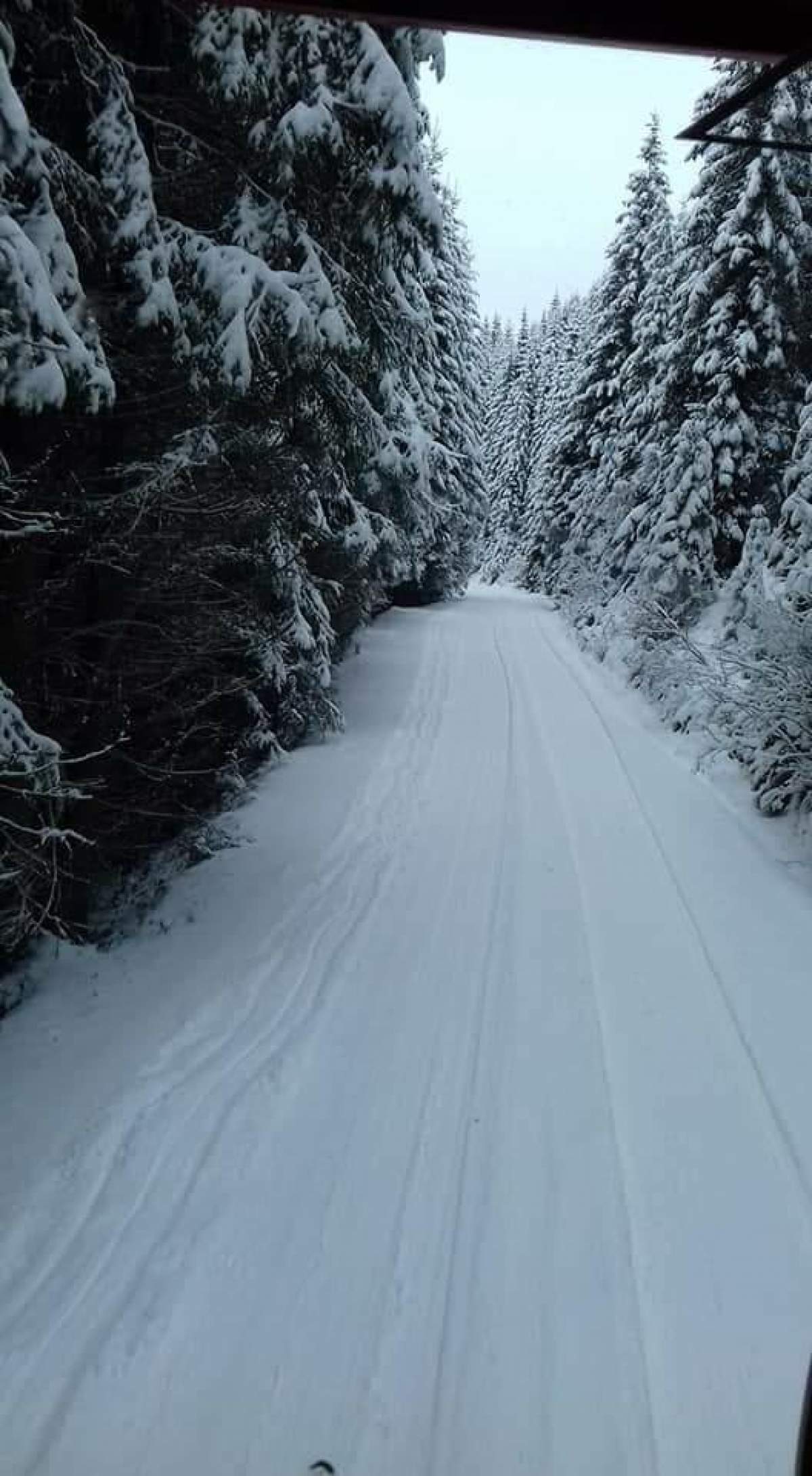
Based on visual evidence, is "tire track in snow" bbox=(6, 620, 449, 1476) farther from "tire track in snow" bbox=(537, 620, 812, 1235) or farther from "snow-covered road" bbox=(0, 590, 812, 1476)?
"tire track in snow" bbox=(537, 620, 812, 1235)

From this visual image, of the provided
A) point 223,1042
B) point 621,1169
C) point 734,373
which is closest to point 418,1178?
point 621,1169

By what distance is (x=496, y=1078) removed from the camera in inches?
193

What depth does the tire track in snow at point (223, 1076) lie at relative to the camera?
3246mm

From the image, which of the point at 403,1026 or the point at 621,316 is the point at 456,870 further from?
the point at 621,316

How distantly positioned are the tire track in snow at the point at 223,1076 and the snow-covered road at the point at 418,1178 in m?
0.02

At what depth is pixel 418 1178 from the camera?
13.5 ft

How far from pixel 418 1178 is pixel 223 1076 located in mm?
1315

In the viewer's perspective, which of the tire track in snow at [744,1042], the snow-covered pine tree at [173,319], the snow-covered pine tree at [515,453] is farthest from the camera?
the snow-covered pine tree at [515,453]

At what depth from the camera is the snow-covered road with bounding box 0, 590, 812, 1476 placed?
300cm

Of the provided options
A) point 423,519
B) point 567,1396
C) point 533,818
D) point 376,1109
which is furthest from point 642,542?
point 567,1396

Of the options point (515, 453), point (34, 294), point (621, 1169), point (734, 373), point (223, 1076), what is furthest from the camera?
point (515, 453)

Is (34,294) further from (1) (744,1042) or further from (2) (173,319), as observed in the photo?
(1) (744,1042)

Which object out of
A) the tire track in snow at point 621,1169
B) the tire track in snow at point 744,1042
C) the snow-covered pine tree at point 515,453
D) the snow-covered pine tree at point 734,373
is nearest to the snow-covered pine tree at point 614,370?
the snow-covered pine tree at point 734,373

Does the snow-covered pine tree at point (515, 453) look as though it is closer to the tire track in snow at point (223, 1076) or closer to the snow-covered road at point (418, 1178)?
the tire track in snow at point (223, 1076)
